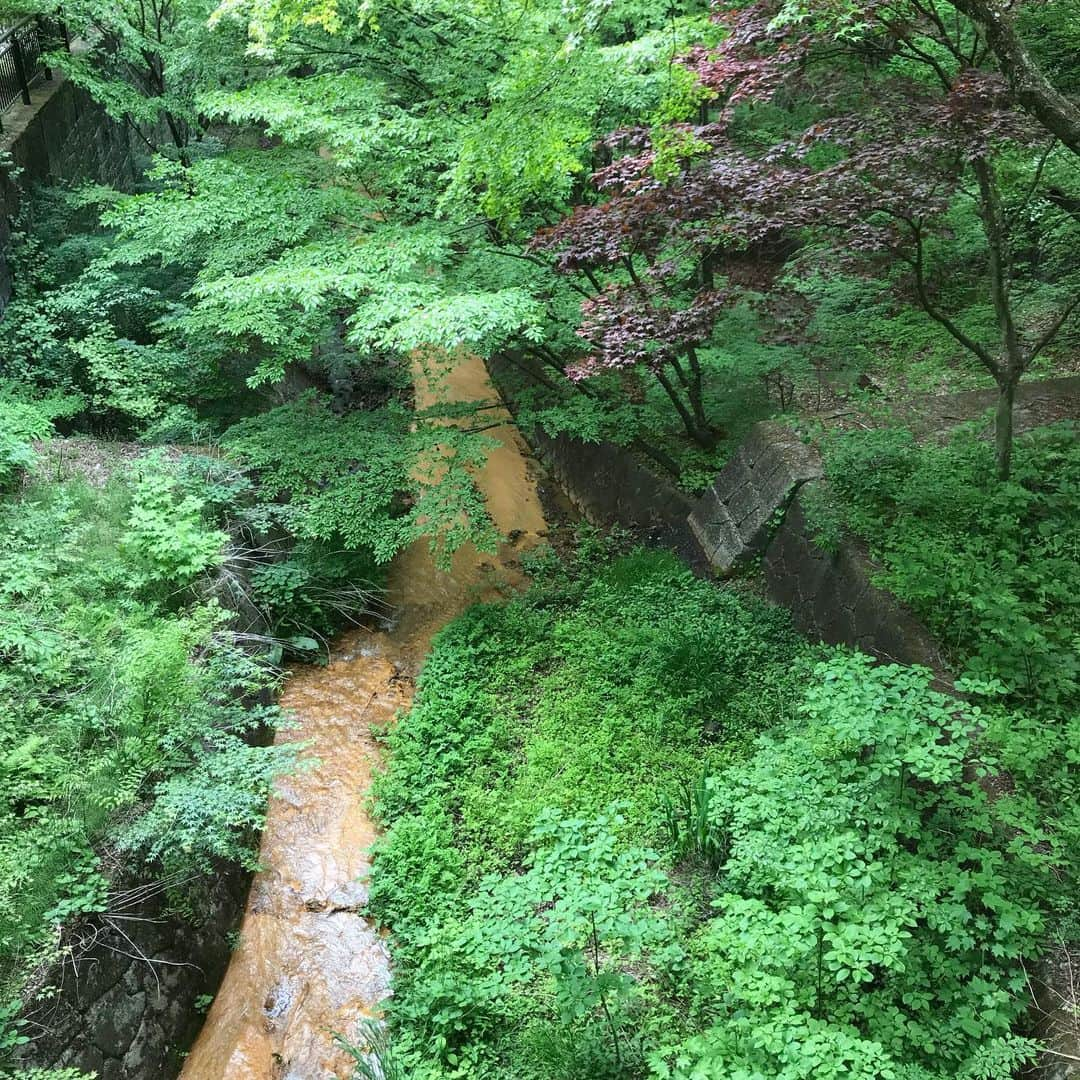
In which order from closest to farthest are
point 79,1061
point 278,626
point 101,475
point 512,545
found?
point 79,1061, point 101,475, point 278,626, point 512,545

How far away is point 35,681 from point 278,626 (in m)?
2.64

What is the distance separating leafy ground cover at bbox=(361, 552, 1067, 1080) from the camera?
322cm

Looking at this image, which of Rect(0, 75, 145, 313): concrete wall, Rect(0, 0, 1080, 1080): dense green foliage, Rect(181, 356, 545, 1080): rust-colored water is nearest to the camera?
Rect(0, 0, 1080, 1080): dense green foliage

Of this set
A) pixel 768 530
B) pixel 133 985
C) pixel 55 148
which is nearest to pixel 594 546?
pixel 768 530

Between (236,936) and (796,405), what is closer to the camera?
(236,936)

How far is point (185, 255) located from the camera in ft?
24.5

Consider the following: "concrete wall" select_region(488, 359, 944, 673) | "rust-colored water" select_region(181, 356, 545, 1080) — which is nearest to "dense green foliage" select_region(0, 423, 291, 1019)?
"rust-colored water" select_region(181, 356, 545, 1080)

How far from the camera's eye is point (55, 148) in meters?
9.27

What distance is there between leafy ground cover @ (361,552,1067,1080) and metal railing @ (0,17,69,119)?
9231mm

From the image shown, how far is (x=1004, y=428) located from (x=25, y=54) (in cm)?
1162

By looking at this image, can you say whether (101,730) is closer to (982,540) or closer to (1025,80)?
(982,540)

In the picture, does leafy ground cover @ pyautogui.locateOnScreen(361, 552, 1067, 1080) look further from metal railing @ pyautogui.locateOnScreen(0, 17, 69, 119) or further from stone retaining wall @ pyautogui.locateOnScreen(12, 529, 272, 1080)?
metal railing @ pyautogui.locateOnScreen(0, 17, 69, 119)

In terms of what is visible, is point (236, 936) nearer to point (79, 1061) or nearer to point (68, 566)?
point (79, 1061)

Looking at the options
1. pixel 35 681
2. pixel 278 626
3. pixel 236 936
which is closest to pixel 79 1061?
pixel 236 936
